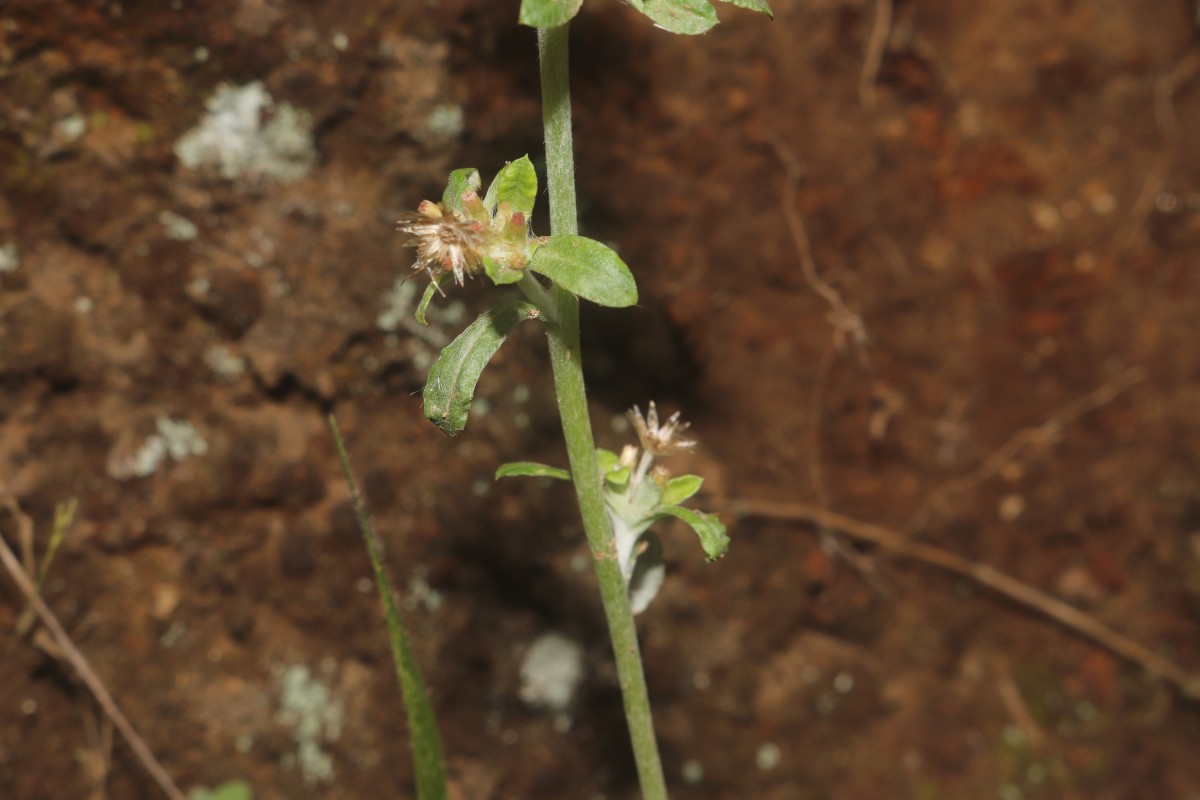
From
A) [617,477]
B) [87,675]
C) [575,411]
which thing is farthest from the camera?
[87,675]

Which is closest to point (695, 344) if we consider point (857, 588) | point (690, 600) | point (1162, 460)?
point (690, 600)

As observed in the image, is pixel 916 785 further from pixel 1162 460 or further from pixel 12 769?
pixel 12 769

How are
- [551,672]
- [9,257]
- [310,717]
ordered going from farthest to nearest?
[551,672] < [310,717] < [9,257]

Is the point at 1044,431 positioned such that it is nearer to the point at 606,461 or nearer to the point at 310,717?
the point at 606,461

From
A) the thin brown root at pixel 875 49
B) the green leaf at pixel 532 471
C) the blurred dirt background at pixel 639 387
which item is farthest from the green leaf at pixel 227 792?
the thin brown root at pixel 875 49

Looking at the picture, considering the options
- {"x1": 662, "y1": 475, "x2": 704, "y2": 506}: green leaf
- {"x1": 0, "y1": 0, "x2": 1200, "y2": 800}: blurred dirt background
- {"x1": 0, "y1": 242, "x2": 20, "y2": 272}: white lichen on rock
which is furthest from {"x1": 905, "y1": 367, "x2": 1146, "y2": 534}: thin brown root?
{"x1": 0, "y1": 242, "x2": 20, "y2": 272}: white lichen on rock

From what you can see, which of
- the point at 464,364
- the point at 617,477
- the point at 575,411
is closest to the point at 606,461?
the point at 617,477
